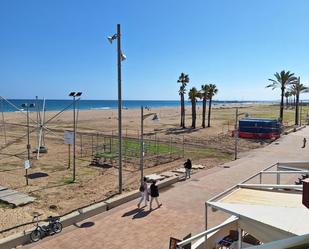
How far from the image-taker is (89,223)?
14648 millimetres

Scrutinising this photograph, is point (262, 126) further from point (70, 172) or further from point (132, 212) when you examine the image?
point (132, 212)

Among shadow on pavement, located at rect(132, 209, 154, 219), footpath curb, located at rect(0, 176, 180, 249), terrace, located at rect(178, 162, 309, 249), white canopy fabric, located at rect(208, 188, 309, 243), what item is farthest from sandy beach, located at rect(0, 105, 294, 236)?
white canopy fabric, located at rect(208, 188, 309, 243)

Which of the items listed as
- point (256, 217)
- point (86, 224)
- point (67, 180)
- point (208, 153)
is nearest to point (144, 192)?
point (86, 224)

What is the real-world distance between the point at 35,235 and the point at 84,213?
2545 mm

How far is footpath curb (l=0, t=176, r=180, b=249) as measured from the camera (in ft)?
41.1

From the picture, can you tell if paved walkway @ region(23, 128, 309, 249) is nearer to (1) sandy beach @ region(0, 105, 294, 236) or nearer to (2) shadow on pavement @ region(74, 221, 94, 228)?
(2) shadow on pavement @ region(74, 221, 94, 228)

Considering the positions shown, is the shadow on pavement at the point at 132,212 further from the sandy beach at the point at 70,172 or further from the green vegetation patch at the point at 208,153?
the green vegetation patch at the point at 208,153

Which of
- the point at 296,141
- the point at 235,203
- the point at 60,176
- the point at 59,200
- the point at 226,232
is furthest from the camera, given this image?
the point at 296,141

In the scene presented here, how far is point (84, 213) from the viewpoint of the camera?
1512 centimetres

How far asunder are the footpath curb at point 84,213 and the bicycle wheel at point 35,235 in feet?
0.49

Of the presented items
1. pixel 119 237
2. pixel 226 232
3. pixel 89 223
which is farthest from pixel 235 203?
pixel 89 223

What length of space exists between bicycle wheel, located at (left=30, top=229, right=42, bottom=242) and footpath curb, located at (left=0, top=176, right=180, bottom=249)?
5.8 inches

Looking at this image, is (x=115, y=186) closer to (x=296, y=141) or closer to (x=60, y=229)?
(x=60, y=229)

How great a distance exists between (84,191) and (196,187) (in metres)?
6.51
